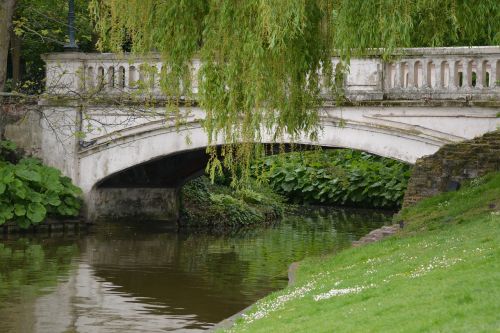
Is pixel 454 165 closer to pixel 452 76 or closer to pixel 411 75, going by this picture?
pixel 452 76

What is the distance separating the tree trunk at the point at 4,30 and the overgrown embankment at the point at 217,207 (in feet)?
33.2

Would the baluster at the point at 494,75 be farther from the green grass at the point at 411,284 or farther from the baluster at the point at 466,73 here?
the green grass at the point at 411,284

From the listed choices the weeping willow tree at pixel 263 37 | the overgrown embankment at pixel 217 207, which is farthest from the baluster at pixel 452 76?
the overgrown embankment at pixel 217 207

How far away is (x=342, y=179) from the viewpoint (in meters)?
31.4

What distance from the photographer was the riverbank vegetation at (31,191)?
2195 cm

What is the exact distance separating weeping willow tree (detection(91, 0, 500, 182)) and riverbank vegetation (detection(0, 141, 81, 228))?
8440 mm

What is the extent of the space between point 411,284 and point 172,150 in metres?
12.9

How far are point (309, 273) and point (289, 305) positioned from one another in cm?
338

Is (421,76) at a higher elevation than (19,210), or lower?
higher

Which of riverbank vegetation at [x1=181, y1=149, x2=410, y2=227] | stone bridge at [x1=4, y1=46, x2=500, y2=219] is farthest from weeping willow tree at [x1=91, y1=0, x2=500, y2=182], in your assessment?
riverbank vegetation at [x1=181, y1=149, x2=410, y2=227]

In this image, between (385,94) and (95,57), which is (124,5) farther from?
(95,57)

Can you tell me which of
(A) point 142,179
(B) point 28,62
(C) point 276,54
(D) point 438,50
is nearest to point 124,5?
(C) point 276,54

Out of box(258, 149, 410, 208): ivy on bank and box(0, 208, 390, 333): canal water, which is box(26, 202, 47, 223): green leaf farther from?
box(258, 149, 410, 208): ivy on bank

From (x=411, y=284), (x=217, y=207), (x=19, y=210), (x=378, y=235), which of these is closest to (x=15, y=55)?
(x=19, y=210)
